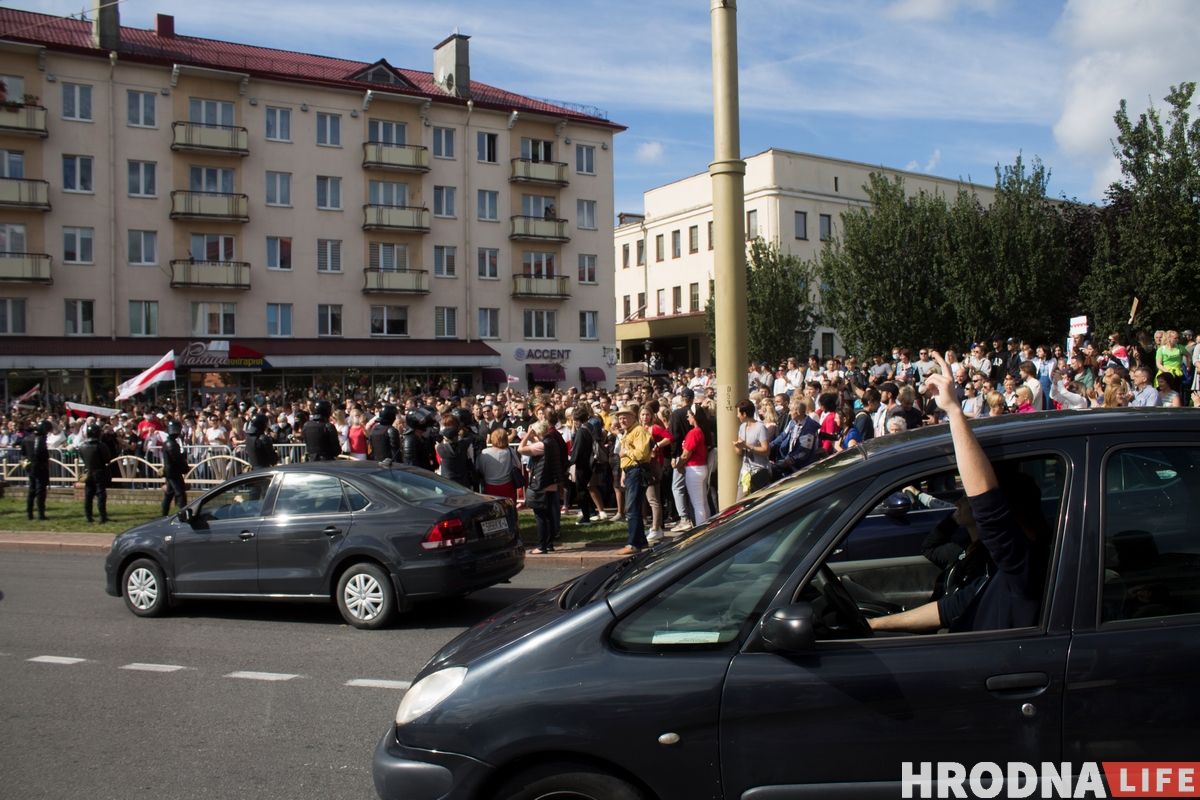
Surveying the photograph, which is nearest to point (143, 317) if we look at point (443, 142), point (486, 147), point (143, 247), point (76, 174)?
point (143, 247)

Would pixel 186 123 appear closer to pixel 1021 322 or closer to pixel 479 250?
pixel 479 250

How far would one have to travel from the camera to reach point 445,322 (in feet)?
161

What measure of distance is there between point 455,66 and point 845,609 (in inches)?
2064

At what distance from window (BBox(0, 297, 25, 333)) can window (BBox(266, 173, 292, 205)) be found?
1212 cm

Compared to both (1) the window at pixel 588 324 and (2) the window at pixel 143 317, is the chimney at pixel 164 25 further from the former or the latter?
(1) the window at pixel 588 324

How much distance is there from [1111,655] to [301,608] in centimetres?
796

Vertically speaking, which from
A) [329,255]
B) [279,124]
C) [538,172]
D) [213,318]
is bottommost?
[213,318]

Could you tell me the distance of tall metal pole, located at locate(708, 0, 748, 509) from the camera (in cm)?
809

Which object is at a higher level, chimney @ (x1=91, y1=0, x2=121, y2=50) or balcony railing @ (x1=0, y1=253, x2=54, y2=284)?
chimney @ (x1=91, y1=0, x2=121, y2=50)

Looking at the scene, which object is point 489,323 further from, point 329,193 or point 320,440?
point 320,440

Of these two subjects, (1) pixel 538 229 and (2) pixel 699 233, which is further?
(2) pixel 699 233

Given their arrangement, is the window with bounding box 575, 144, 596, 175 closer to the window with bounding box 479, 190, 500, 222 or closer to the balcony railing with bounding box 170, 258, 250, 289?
the window with bounding box 479, 190, 500, 222

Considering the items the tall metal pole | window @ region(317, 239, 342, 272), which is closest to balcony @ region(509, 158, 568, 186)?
window @ region(317, 239, 342, 272)

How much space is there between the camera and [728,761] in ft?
9.01
